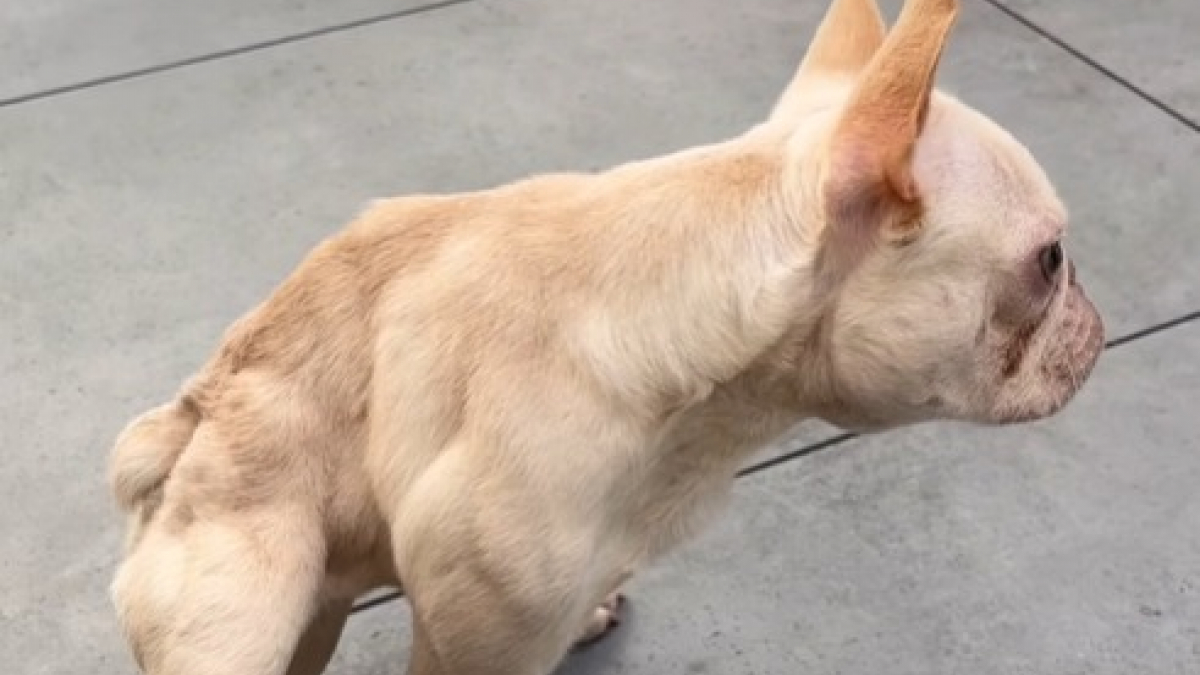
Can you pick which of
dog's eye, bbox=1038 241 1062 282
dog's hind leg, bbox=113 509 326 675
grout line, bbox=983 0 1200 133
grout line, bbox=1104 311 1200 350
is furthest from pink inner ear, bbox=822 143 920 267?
grout line, bbox=983 0 1200 133

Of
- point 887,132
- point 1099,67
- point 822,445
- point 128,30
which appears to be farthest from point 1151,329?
point 128,30

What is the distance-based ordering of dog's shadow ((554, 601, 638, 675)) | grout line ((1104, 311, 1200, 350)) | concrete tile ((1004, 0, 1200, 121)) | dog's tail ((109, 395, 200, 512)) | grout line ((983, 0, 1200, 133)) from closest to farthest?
dog's tail ((109, 395, 200, 512)) < dog's shadow ((554, 601, 638, 675)) < grout line ((1104, 311, 1200, 350)) < grout line ((983, 0, 1200, 133)) < concrete tile ((1004, 0, 1200, 121))

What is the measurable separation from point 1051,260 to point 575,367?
1.36ft

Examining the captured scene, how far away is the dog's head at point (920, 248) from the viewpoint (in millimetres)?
1287

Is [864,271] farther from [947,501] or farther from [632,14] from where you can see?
[632,14]

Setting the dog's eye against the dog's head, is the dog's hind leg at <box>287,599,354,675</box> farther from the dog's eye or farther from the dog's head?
the dog's eye

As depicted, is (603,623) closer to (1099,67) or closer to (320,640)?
(320,640)

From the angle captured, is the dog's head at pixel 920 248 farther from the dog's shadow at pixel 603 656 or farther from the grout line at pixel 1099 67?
the grout line at pixel 1099 67

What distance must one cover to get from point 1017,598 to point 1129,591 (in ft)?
Result: 0.44

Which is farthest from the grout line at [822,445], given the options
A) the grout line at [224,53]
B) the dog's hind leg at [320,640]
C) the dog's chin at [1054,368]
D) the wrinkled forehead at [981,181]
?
the grout line at [224,53]

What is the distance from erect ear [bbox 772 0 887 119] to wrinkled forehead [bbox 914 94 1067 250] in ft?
0.47

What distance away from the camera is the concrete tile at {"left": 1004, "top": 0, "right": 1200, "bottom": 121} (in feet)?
9.89

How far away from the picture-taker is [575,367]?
1.38 metres

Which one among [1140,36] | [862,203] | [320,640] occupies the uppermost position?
[862,203]
